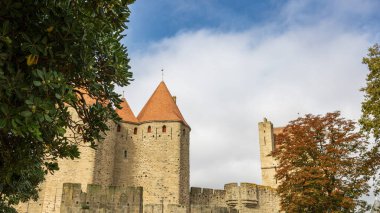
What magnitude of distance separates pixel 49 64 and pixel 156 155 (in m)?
25.4

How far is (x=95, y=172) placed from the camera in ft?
91.5

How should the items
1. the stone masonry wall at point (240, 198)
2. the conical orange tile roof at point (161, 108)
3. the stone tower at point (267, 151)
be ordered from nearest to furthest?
the stone masonry wall at point (240, 198), the conical orange tile roof at point (161, 108), the stone tower at point (267, 151)

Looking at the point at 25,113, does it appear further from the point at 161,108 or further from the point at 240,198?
the point at 161,108

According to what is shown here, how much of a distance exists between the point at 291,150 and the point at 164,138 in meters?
14.2

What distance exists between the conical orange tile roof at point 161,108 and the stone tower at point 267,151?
51.1 feet

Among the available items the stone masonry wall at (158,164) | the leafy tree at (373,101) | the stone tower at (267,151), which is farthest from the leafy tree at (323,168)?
the stone tower at (267,151)

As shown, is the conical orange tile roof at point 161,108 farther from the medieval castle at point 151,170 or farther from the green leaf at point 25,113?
the green leaf at point 25,113

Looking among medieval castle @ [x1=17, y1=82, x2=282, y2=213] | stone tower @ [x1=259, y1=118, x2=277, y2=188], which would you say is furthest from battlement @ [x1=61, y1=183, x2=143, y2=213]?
stone tower @ [x1=259, y1=118, x2=277, y2=188]

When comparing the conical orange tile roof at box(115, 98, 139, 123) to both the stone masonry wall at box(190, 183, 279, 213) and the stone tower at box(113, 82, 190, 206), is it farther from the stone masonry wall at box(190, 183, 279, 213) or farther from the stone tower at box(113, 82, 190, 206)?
the stone masonry wall at box(190, 183, 279, 213)

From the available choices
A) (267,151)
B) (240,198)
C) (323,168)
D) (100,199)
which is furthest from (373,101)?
(267,151)

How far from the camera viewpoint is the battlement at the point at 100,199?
13.0 metres

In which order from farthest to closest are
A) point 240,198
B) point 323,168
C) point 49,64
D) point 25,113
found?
point 240,198 → point 323,168 → point 49,64 → point 25,113

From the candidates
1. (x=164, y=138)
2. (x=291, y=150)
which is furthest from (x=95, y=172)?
(x=291, y=150)

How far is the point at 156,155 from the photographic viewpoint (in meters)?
30.0
